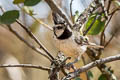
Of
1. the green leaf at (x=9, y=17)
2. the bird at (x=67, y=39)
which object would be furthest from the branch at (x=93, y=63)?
the green leaf at (x=9, y=17)

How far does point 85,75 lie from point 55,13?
1.09 ft

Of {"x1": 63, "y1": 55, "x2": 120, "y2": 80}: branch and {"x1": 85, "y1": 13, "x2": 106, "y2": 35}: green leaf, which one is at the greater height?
{"x1": 85, "y1": 13, "x2": 106, "y2": 35}: green leaf

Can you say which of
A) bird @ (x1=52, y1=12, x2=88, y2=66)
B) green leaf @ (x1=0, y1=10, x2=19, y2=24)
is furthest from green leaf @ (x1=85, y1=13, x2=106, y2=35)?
green leaf @ (x1=0, y1=10, x2=19, y2=24)

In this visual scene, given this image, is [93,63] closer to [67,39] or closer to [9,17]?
[67,39]

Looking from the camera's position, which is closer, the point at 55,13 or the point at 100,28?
the point at 55,13

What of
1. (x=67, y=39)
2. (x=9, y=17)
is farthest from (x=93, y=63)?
(x=9, y=17)

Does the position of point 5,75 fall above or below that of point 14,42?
below

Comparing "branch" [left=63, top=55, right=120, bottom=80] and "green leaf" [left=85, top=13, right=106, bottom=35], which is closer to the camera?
"branch" [left=63, top=55, right=120, bottom=80]

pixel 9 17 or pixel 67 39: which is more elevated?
pixel 9 17

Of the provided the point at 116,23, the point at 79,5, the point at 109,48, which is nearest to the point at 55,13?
the point at 79,5

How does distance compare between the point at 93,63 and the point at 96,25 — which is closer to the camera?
the point at 93,63

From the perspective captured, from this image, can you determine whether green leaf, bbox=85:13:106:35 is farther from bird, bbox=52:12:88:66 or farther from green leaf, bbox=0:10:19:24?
green leaf, bbox=0:10:19:24

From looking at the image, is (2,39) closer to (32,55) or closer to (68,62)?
(32,55)

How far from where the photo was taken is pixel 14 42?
2504 mm
